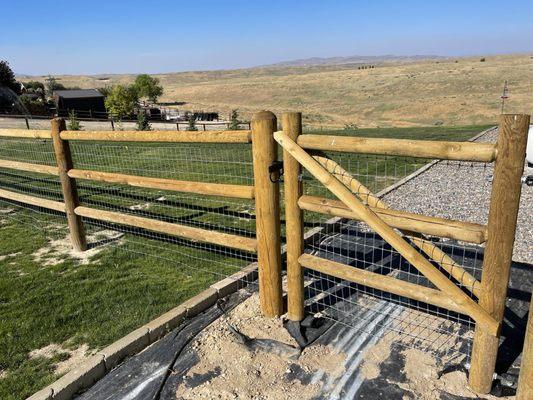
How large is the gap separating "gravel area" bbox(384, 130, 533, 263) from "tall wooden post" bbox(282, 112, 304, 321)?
336cm

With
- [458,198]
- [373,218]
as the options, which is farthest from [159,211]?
[458,198]

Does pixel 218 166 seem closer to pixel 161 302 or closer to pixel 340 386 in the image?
pixel 161 302

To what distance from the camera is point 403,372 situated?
364 cm

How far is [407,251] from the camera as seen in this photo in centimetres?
332

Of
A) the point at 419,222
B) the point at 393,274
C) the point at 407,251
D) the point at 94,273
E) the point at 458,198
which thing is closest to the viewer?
the point at 407,251

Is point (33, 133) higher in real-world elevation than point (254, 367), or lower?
higher

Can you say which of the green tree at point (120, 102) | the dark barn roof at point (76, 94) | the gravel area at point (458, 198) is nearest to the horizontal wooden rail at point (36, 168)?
the gravel area at point (458, 198)

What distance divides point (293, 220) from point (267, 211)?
271mm

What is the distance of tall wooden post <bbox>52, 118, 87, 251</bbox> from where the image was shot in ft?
20.7

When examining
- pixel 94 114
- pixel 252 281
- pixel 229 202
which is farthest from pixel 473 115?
pixel 252 281

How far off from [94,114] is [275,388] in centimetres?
4978

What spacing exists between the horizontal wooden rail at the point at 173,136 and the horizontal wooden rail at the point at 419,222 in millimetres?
922

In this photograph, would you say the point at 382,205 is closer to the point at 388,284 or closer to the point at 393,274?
the point at 388,284

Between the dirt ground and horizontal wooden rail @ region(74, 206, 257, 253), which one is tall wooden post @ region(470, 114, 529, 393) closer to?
the dirt ground
